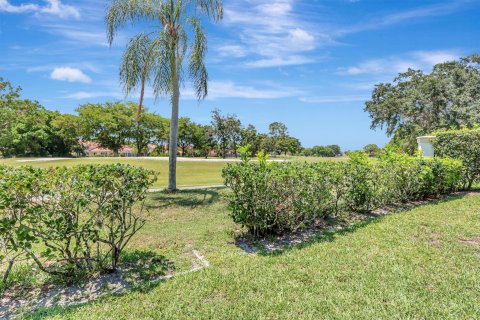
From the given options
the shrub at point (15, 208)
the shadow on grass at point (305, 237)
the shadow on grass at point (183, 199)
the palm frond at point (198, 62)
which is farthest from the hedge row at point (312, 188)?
the palm frond at point (198, 62)

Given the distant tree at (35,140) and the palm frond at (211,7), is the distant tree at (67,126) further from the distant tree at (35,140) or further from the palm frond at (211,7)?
the palm frond at (211,7)

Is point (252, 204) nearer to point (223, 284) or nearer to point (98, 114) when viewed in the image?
point (223, 284)

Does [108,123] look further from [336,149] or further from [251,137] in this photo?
[336,149]

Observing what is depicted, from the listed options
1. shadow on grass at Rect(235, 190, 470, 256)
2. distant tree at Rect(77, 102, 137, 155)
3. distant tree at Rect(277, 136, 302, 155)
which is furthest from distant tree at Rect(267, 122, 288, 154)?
shadow on grass at Rect(235, 190, 470, 256)

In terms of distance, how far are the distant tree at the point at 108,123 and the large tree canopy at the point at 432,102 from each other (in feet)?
110

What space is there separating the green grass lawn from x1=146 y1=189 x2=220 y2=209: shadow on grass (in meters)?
2.43

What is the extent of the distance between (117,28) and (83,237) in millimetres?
7952

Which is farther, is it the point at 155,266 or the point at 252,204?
the point at 252,204

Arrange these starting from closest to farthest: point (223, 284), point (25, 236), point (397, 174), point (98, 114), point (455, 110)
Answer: point (25, 236), point (223, 284), point (397, 174), point (455, 110), point (98, 114)

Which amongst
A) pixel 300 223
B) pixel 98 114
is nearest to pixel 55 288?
pixel 300 223

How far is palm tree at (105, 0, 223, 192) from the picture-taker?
8906mm

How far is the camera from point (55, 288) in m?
3.56

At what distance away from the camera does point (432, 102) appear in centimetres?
2500

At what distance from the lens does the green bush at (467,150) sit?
9.64 metres
